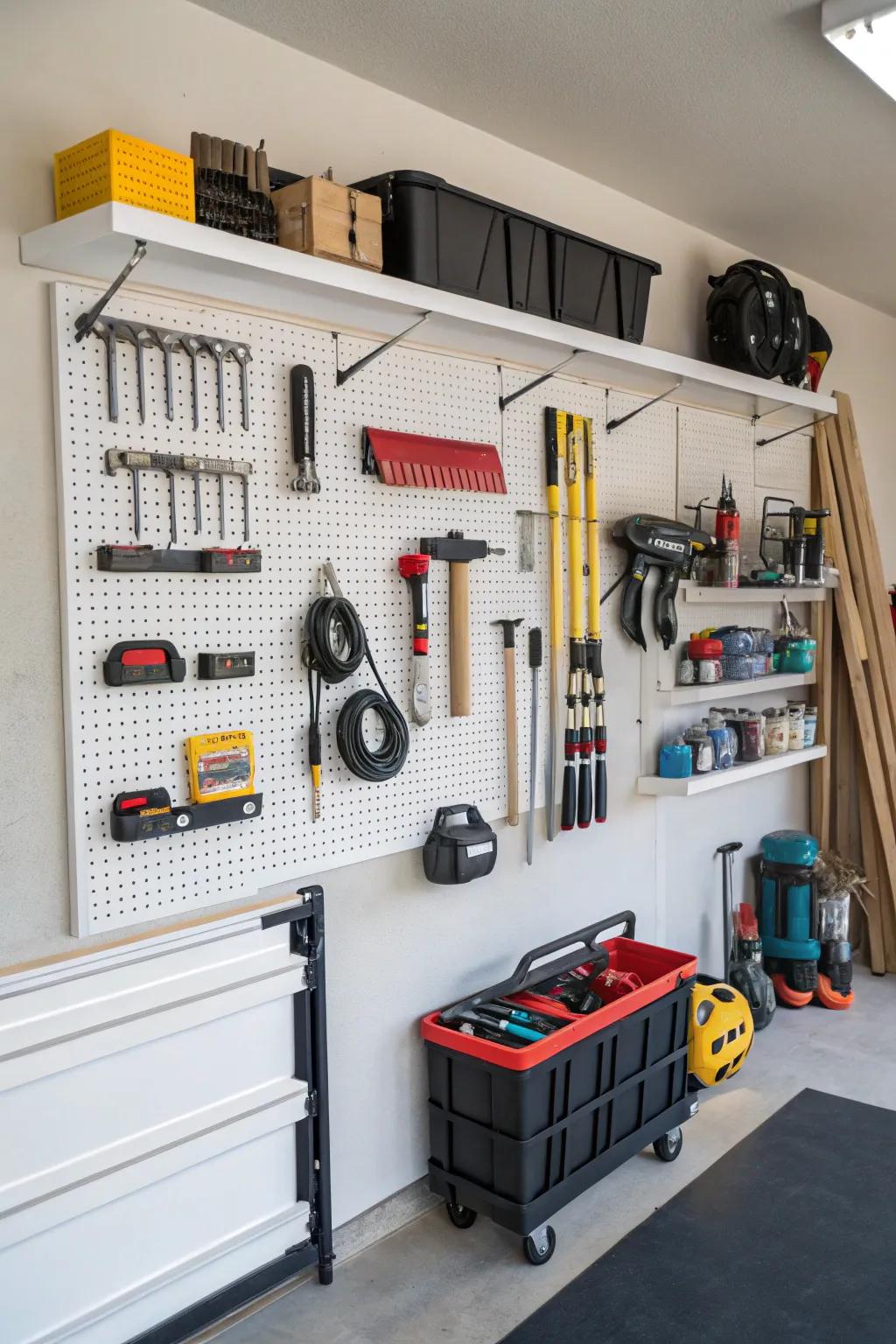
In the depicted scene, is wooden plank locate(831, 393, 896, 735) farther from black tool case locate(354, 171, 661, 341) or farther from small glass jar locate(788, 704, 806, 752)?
black tool case locate(354, 171, 661, 341)

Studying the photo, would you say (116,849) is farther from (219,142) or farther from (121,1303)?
(219,142)

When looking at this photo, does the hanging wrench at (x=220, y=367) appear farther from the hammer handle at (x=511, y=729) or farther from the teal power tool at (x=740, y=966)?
the teal power tool at (x=740, y=966)

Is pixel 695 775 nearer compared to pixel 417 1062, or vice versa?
pixel 417 1062

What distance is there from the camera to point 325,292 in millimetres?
2094

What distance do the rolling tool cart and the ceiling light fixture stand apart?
87.6 inches

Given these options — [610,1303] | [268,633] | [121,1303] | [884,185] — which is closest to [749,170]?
[884,185]

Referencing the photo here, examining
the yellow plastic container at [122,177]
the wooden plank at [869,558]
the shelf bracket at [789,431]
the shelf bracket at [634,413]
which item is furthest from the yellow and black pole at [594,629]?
the wooden plank at [869,558]

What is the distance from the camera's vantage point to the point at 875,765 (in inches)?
170

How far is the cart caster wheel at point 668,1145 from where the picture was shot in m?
2.84

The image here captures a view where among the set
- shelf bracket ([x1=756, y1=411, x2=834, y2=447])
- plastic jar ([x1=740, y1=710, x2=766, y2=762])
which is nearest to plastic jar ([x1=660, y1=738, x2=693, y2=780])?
plastic jar ([x1=740, y1=710, x2=766, y2=762])

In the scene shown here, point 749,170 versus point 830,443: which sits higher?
point 749,170

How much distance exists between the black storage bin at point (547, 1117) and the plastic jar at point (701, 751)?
82 cm

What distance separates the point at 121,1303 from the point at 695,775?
219cm

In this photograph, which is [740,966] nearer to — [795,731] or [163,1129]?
[795,731]
